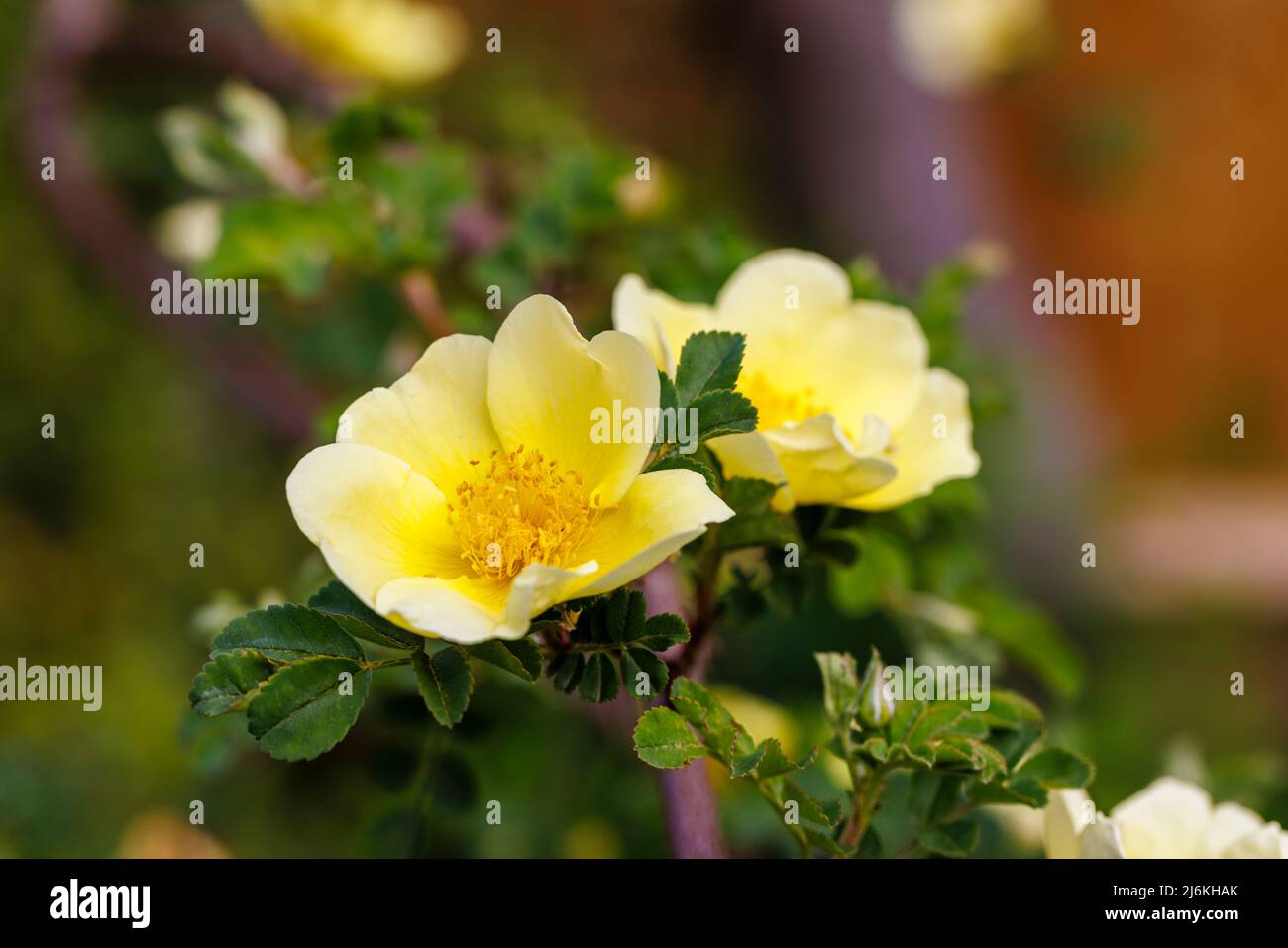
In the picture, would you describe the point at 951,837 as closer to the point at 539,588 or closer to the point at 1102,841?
the point at 1102,841

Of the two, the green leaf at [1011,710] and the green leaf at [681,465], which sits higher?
the green leaf at [681,465]

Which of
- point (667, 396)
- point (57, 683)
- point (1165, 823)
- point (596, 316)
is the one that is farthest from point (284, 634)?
point (57, 683)

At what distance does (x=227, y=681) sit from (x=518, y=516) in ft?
0.62

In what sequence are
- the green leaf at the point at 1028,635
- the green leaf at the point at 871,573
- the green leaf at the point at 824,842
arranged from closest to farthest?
the green leaf at the point at 824,842 → the green leaf at the point at 871,573 → the green leaf at the point at 1028,635

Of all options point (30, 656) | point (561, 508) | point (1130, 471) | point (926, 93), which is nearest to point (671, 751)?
point (561, 508)

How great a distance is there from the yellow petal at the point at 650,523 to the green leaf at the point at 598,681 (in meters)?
0.05

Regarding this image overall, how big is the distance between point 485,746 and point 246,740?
7.8 inches

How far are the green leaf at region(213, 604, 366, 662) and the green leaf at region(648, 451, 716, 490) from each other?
0.21 metres

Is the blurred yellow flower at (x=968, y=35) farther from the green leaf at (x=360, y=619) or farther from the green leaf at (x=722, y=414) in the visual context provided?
the green leaf at (x=360, y=619)

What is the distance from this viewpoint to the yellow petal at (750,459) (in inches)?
27.2

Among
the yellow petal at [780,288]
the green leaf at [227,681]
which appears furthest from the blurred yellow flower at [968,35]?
the green leaf at [227,681]

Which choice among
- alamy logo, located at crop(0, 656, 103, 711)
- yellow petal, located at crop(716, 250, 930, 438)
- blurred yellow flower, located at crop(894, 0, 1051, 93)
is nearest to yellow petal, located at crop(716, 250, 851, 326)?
yellow petal, located at crop(716, 250, 930, 438)
